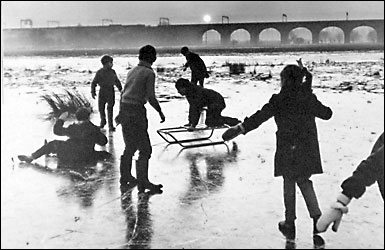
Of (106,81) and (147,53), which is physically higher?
(147,53)

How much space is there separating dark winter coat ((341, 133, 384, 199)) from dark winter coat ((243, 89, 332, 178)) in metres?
0.88

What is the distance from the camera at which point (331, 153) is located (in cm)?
676

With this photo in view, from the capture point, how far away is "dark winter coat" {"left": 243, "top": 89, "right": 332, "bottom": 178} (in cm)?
363

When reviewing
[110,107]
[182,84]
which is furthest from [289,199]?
[110,107]

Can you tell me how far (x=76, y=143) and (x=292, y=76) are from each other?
3544 millimetres

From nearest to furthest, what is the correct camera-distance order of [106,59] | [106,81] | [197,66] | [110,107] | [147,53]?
[147,53] → [106,59] → [106,81] → [110,107] → [197,66]

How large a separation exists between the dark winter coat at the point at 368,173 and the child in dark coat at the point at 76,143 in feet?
13.4

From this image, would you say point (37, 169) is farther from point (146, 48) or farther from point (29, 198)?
point (146, 48)

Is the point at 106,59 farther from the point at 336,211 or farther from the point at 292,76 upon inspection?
the point at 336,211

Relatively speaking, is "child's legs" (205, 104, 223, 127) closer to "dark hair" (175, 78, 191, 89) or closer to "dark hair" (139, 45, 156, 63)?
"dark hair" (175, 78, 191, 89)

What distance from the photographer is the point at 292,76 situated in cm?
356

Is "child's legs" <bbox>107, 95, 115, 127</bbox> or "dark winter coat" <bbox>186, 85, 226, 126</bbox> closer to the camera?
"dark winter coat" <bbox>186, 85, 226, 126</bbox>

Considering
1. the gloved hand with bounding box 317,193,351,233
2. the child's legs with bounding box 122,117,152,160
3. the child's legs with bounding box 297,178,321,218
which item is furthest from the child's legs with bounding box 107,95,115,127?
the gloved hand with bounding box 317,193,351,233

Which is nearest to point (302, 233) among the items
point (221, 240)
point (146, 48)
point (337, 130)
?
point (221, 240)
